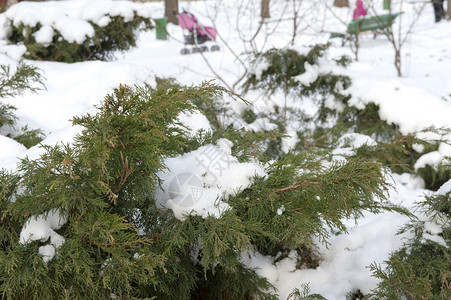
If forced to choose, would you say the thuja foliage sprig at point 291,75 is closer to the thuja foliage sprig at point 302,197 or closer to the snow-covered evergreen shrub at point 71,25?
the snow-covered evergreen shrub at point 71,25

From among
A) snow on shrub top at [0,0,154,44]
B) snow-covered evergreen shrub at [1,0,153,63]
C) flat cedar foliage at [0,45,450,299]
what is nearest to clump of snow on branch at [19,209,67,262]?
flat cedar foliage at [0,45,450,299]

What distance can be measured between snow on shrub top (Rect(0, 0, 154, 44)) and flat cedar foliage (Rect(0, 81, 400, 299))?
2.73m

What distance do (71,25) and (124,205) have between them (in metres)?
2.86

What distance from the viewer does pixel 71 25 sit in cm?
371

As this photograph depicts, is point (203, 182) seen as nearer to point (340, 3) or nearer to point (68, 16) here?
point (68, 16)

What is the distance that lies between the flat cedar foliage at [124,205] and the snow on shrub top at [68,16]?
2.73 metres

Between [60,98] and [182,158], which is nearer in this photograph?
[182,158]

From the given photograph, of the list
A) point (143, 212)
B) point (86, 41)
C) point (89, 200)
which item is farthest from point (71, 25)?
point (89, 200)

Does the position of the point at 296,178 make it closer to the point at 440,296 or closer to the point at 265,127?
the point at 440,296

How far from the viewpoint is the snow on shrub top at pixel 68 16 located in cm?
370

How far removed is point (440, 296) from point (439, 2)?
11.6 m

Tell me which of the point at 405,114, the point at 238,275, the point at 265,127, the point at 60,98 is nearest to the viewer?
the point at 238,275

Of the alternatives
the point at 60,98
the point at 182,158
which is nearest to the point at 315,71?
the point at 60,98

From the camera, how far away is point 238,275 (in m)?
1.76
